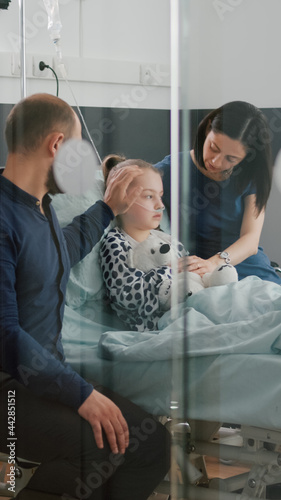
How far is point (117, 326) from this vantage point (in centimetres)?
170

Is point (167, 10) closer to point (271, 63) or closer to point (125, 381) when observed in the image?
point (271, 63)

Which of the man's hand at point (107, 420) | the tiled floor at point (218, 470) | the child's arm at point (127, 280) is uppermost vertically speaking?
the child's arm at point (127, 280)

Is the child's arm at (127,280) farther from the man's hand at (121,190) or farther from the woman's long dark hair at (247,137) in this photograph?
the woman's long dark hair at (247,137)

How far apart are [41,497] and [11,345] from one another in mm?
422

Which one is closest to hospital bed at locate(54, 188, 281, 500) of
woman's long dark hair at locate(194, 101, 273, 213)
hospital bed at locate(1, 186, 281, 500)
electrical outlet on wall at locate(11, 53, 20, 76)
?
hospital bed at locate(1, 186, 281, 500)

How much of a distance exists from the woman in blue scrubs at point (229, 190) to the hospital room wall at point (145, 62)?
0.03m

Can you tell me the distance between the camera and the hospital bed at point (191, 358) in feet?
5.45

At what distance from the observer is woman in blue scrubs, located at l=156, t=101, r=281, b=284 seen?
1686 millimetres

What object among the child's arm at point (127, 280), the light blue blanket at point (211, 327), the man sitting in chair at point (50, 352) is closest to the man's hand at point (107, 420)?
the man sitting in chair at point (50, 352)

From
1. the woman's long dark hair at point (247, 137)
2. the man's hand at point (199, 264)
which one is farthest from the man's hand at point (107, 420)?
the woman's long dark hair at point (247, 137)

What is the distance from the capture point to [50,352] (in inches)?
65.7

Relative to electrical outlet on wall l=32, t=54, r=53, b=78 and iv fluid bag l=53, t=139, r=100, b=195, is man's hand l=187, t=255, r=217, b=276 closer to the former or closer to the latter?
iv fluid bag l=53, t=139, r=100, b=195

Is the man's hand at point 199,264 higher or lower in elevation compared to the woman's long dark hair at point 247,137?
lower

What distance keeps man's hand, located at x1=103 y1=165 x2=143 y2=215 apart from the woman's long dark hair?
179 mm
